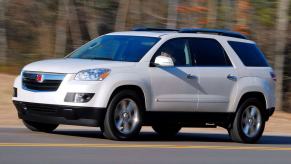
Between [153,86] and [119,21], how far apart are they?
45.0 feet

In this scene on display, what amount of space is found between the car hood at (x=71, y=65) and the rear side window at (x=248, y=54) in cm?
248

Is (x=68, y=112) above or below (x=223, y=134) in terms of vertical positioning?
above

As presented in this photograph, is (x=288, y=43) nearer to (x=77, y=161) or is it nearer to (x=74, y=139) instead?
(x=74, y=139)

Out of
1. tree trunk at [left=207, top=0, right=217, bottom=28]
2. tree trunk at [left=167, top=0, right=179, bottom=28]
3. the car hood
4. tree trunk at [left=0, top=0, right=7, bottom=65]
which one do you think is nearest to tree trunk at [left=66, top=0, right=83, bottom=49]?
tree trunk at [left=0, top=0, right=7, bottom=65]

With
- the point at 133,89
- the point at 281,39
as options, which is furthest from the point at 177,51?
the point at 281,39

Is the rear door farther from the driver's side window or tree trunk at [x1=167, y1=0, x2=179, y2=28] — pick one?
tree trunk at [x1=167, y1=0, x2=179, y2=28]

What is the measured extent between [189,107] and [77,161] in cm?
367

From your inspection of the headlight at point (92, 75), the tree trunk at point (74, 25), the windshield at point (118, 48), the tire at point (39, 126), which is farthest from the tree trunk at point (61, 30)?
the headlight at point (92, 75)

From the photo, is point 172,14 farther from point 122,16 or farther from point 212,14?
point 122,16

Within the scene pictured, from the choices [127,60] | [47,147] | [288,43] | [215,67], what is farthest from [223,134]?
[288,43]

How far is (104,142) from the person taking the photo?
39.7 feet

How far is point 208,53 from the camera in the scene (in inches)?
539

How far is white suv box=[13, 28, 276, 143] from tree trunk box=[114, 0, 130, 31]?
11690 mm

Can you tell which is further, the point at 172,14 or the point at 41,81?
the point at 172,14
